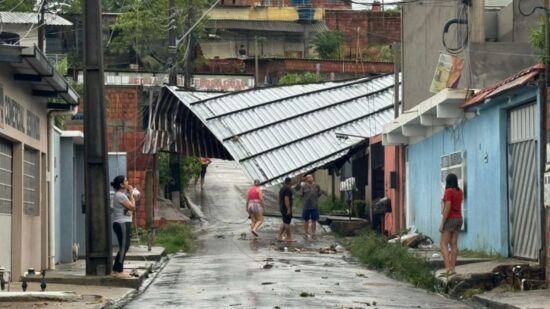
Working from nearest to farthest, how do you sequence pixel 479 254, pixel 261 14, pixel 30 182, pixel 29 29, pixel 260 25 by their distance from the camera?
pixel 30 182
pixel 479 254
pixel 29 29
pixel 260 25
pixel 261 14

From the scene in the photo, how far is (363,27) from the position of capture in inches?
3169

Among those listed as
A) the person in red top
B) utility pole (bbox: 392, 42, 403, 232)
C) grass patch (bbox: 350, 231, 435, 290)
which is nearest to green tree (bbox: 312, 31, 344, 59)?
utility pole (bbox: 392, 42, 403, 232)

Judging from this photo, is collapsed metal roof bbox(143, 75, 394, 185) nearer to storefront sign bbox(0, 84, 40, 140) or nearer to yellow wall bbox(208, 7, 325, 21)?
storefront sign bbox(0, 84, 40, 140)

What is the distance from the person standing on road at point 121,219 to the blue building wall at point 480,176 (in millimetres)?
7013

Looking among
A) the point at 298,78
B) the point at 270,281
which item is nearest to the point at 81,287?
the point at 270,281

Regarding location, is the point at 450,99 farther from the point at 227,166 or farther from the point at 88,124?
the point at 227,166

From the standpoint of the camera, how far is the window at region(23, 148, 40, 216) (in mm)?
22594

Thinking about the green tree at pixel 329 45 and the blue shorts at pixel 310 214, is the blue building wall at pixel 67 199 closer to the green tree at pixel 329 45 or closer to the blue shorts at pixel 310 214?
the blue shorts at pixel 310 214

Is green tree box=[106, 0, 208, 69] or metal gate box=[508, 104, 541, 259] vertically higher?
green tree box=[106, 0, 208, 69]

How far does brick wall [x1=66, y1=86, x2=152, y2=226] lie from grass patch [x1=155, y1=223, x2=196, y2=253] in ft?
7.55

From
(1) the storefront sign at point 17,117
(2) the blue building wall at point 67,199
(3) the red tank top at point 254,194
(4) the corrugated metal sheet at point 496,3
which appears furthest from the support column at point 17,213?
(3) the red tank top at point 254,194

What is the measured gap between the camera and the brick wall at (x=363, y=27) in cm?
7906

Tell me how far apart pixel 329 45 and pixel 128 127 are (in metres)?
36.4

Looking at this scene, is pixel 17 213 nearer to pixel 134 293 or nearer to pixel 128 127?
pixel 134 293
